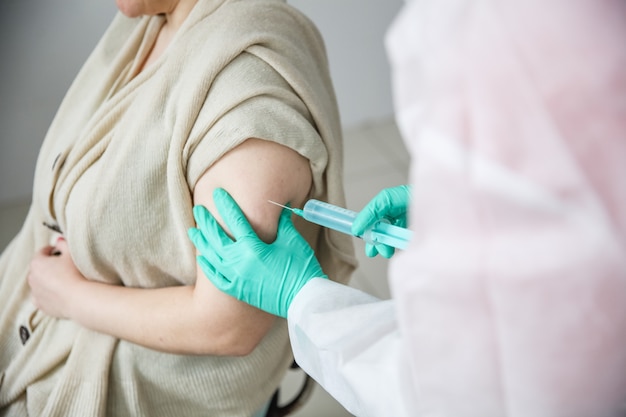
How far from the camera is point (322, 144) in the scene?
2.81ft

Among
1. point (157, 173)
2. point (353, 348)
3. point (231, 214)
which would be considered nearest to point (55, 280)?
point (157, 173)

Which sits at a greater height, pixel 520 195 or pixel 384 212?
pixel 520 195

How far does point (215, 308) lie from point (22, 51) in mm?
595

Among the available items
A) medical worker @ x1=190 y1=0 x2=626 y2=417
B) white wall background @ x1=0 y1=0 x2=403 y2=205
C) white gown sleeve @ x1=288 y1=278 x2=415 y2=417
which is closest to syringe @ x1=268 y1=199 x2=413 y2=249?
white gown sleeve @ x1=288 y1=278 x2=415 y2=417

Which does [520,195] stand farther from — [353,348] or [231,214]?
[231,214]

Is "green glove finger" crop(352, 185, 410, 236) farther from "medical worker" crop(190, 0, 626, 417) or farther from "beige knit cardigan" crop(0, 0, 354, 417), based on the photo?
"medical worker" crop(190, 0, 626, 417)

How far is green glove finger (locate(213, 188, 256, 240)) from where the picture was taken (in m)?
0.78

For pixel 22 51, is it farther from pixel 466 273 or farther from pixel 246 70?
pixel 466 273

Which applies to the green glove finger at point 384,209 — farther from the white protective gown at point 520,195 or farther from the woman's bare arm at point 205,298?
the white protective gown at point 520,195

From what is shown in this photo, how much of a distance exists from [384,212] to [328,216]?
9 centimetres

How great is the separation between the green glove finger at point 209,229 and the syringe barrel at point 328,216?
13 cm

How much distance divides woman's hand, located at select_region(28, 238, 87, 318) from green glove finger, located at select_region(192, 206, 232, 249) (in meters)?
0.29

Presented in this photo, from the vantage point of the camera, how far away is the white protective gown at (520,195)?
0.38 metres

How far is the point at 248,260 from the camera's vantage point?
0.79 m
